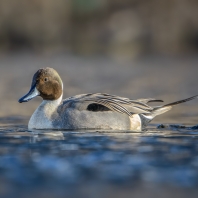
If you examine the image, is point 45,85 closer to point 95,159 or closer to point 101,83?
point 95,159

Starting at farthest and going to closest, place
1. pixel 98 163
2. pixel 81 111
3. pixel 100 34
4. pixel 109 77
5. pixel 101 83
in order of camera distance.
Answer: pixel 100 34, pixel 109 77, pixel 101 83, pixel 81 111, pixel 98 163

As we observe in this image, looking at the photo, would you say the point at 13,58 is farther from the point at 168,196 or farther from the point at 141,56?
the point at 168,196

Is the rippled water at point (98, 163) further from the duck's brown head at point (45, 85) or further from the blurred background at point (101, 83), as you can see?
the duck's brown head at point (45, 85)

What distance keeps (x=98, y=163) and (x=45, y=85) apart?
3281 millimetres

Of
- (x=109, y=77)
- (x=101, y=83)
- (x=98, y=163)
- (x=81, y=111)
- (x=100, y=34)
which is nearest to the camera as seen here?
(x=98, y=163)

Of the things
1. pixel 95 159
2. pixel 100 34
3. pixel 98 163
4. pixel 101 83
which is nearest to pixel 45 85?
pixel 95 159

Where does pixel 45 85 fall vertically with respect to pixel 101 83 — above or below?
below

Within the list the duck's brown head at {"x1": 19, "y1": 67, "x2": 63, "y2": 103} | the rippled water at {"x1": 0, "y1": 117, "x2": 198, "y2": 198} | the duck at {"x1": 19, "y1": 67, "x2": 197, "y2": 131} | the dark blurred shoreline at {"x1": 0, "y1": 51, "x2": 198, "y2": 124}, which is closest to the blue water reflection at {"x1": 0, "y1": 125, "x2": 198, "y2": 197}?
the rippled water at {"x1": 0, "y1": 117, "x2": 198, "y2": 198}

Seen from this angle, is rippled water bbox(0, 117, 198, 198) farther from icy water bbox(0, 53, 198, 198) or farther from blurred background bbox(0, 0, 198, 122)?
blurred background bbox(0, 0, 198, 122)

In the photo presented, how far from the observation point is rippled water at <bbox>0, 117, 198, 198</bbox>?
238 inches

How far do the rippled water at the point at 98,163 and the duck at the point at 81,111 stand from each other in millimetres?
362

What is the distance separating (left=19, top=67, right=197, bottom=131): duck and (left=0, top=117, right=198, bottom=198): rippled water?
0.36 metres

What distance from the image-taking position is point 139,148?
7926mm

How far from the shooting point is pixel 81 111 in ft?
32.2
